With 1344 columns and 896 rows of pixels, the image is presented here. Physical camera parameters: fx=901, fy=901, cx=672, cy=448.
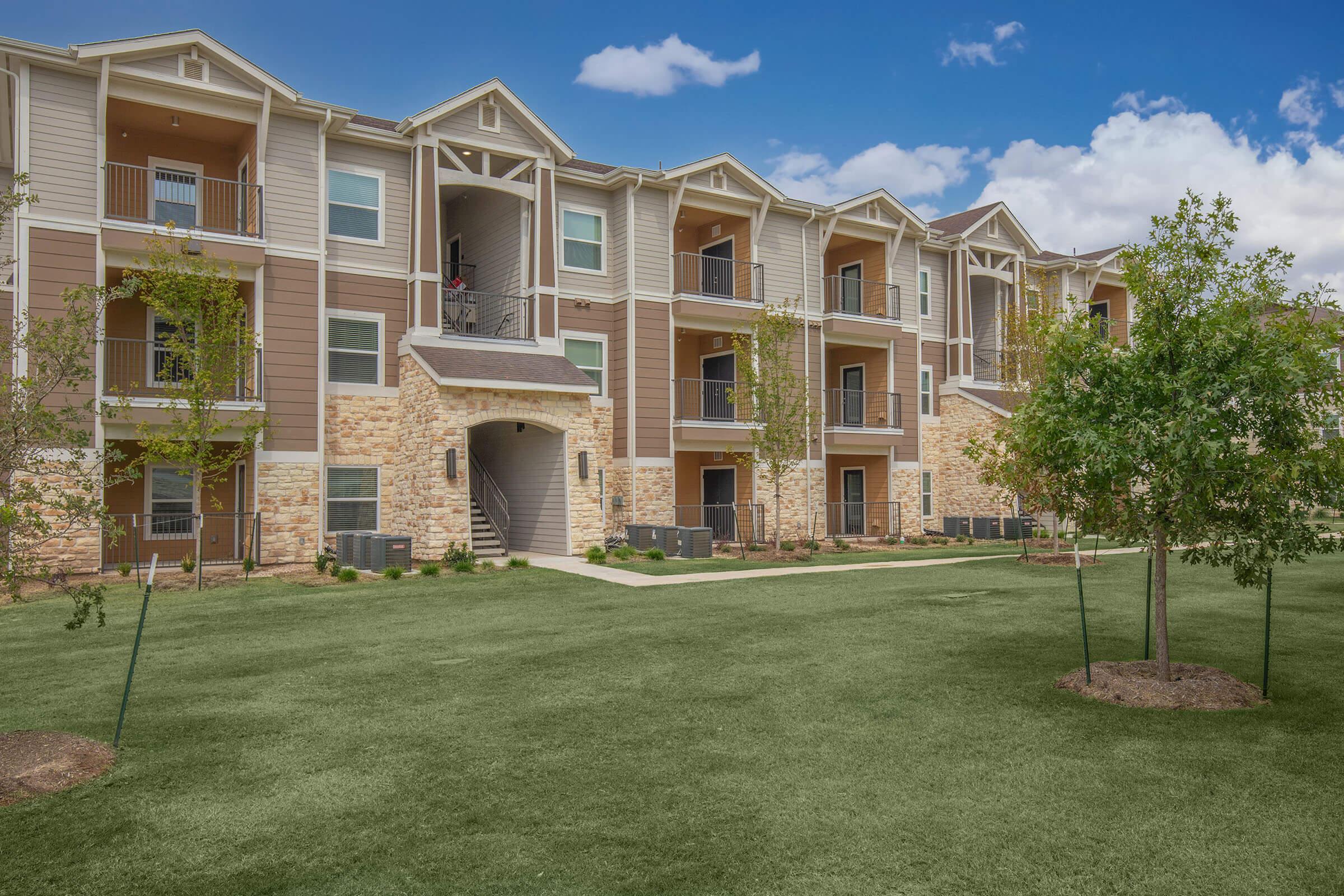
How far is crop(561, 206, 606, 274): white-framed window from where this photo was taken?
22766mm

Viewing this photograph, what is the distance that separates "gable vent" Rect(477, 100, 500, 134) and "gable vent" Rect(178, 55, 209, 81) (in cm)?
565

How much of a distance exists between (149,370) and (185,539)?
3696mm

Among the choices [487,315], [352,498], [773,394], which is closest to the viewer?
[352,498]

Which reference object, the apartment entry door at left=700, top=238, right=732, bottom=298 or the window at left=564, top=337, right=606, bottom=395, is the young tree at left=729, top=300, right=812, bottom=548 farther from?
the window at left=564, top=337, right=606, bottom=395

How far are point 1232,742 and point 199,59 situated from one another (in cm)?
2028

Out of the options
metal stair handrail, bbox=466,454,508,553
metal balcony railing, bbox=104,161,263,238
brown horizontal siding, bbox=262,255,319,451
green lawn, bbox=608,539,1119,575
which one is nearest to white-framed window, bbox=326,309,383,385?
brown horizontal siding, bbox=262,255,319,451

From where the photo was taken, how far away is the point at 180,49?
1772 cm

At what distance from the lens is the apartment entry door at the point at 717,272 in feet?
83.6

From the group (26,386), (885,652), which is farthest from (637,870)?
(885,652)

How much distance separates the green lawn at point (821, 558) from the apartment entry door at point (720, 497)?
8.19ft

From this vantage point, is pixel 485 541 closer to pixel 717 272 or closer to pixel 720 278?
pixel 720 278

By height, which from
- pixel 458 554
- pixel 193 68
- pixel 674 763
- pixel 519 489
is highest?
pixel 193 68

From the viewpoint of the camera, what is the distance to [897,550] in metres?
22.9

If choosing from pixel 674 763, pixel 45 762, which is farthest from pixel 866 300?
pixel 45 762
